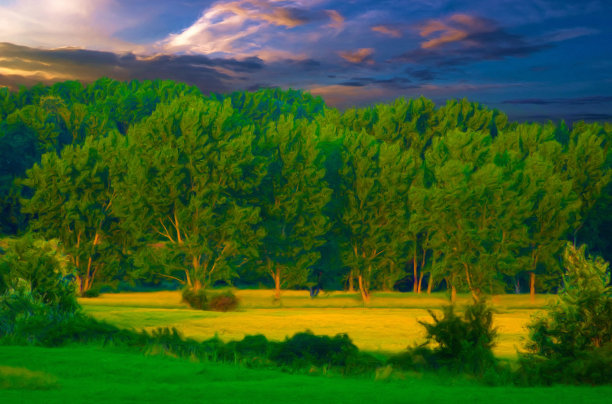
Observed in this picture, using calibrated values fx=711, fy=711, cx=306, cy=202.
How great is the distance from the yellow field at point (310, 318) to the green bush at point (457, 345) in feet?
9.82

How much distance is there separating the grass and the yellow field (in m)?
8.62

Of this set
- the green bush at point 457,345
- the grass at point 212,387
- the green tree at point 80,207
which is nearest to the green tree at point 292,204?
the green tree at point 80,207

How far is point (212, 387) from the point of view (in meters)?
14.5

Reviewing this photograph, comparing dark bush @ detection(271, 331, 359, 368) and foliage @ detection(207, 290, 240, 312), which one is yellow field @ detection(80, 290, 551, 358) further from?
dark bush @ detection(271, 331, 359, 368)

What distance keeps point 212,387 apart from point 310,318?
3314 cm

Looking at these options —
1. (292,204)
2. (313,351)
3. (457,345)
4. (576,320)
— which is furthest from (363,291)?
(576,320)

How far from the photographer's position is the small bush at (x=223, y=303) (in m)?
54.5

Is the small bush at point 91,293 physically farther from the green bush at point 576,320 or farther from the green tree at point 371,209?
the green bush at point 576,320

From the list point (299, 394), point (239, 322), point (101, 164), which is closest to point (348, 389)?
point (299, 394)

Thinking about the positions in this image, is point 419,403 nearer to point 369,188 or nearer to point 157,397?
point 157,397

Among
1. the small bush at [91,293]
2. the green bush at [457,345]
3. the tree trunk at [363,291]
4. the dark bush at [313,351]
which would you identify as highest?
A: the green bush at [457,345]

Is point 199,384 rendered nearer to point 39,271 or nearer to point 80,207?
point 39,271

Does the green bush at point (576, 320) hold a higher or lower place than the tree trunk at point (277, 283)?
higher

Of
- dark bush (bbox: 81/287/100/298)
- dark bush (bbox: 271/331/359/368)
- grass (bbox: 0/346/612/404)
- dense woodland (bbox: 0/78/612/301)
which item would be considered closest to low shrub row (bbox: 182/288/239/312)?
dense woodland (bbox: 0/78/612/301)
